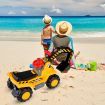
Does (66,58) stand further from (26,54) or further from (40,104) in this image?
(26,54)

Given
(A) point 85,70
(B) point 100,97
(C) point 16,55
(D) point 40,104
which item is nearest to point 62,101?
(D) point 40,104

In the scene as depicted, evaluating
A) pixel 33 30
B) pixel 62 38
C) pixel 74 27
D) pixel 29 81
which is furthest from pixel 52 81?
pixel 74 27

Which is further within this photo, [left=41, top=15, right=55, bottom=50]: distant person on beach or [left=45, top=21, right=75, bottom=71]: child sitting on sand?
[left=41, top=15, right=55, bottom=50]: distant person on beach

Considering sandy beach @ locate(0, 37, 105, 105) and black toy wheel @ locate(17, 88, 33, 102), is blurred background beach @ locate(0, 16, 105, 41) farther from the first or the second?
black toy wheel @ locate(17, 88, 33, 102)

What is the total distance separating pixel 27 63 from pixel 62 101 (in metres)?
2.71

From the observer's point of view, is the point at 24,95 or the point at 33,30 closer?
the point at 24,95

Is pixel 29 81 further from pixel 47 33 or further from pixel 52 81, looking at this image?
pixel 47 33

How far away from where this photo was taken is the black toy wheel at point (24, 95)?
4.37m

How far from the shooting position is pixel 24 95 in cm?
443

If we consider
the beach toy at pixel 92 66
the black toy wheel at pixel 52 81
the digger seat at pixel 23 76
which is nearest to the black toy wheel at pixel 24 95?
the digger seat at pixel 23 76

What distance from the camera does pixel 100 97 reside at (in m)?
4.61

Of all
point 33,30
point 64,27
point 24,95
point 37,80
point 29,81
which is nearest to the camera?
point 24,95

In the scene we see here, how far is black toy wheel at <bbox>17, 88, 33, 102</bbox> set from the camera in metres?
4.37

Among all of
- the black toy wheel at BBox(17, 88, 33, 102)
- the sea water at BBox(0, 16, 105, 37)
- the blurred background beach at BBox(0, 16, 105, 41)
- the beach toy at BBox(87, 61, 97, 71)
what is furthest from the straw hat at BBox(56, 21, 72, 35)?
the sea water at BBox(0, 16, 105, 37)
